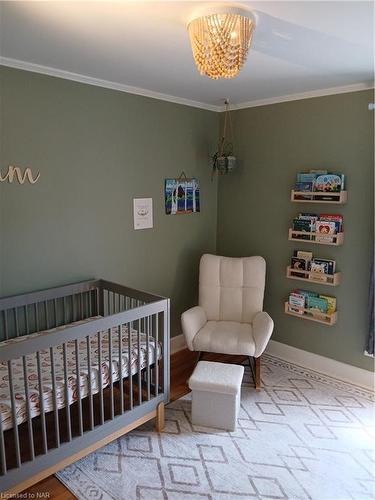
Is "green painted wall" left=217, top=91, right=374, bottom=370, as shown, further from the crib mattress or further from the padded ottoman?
the crib mattress

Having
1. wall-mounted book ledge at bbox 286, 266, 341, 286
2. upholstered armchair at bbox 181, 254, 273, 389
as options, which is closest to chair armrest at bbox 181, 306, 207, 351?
upholstered armchair at bbox 181, 254, 273, 389

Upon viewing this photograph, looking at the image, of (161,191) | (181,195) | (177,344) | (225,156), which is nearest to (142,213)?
(161,191)

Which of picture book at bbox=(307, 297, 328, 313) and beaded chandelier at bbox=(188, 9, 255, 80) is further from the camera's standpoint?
picture book at bbox=(307, 297, 328, 313)

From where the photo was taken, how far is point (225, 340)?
3.06 metres

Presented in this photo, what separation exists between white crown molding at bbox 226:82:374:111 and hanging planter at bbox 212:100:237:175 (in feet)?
0.47

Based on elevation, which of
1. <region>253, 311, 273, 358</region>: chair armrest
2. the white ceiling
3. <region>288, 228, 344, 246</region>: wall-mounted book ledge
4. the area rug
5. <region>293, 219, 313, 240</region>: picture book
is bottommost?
the area rug

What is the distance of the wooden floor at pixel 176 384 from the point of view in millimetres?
2064

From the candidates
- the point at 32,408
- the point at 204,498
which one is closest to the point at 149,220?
the point at 32,408

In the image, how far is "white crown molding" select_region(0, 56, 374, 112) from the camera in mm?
2494

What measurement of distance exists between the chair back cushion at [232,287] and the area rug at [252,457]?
0.73 meters

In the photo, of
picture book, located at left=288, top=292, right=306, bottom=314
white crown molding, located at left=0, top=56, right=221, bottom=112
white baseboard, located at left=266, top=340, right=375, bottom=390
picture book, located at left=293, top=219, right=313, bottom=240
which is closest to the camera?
white crown molding, located at left=0, top=56, right=221, bottom=112

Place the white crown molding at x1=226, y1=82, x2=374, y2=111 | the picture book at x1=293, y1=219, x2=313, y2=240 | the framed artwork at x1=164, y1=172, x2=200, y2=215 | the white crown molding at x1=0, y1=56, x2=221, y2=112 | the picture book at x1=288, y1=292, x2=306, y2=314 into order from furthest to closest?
the framed artwork at x1=164, y1=172, x2=200, y2=215 < the picture book at x1=288, y1=292, x2=306, y2=314 < the picture book at x1=293, y1=219, x2=313, y2=240 < the white crown molding at x1=226, y1=82, x2=374, y2=111 < the white crown molding at x1=0, y1=56, x2=221, y2=112

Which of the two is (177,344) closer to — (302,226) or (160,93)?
(302,226)

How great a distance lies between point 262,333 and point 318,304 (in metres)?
0.63
